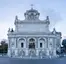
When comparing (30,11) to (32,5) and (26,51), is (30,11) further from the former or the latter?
(26,51)

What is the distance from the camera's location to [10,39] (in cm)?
7244

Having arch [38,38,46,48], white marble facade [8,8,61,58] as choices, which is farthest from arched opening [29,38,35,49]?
arch [38,38,46,48]

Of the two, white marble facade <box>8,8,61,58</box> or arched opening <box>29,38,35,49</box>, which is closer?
white marble facade <box>8,8,61,58</box>

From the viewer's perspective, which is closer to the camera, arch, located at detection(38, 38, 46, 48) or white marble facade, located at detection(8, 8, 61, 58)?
white marble facade, located at detection(8, 8, 61, 58)

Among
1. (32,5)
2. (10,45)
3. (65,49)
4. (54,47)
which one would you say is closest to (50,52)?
(54,47)

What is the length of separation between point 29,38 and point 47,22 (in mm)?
7620

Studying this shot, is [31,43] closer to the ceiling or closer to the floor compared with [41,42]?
closer to the floor

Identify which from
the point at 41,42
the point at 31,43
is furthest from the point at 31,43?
the point at 41,42

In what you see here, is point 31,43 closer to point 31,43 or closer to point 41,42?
point 31,43

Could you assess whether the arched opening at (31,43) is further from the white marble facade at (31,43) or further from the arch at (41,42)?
the arch at (41,42)

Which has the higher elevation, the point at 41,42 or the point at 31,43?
the point at 41,42

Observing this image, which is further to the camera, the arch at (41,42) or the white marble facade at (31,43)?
the arch at (41,42)

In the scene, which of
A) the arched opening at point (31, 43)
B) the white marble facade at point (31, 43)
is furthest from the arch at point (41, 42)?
the arched opening at point (31, 43)

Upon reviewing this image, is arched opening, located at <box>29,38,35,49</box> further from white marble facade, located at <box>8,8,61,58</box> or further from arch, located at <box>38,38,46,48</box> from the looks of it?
arch, located at <box>38,38,46,48</box>
